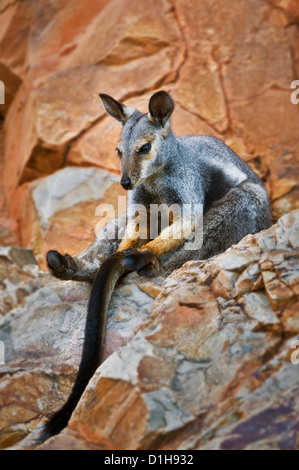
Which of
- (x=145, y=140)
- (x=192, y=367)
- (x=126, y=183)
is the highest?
(x=145, y=140)

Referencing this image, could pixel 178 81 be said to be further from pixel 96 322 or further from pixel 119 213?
pixel 96 322

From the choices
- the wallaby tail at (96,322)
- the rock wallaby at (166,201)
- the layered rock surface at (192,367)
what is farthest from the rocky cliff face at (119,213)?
the rock wallaby at (166,201)

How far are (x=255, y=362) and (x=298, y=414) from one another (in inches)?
17.5

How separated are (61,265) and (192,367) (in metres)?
1.82

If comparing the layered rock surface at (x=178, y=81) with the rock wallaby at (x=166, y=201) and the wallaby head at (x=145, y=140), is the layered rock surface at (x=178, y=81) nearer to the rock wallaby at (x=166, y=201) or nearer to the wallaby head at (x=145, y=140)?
the rock wallaby at (x=166, y=201)

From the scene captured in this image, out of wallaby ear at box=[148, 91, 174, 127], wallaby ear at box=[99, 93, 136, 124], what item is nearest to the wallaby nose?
wallaby ear at box=[148, 91, 174, 127]

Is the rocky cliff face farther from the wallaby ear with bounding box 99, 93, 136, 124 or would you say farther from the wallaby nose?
the wallaby ear with bounding box 99, 93, 136, 124

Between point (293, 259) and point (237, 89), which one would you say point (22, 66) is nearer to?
point (237, 89)

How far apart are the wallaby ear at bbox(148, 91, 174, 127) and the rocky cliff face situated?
5.04 ft

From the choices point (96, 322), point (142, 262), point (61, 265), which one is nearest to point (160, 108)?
point (142, 262)

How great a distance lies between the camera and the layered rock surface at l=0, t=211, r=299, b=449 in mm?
3188

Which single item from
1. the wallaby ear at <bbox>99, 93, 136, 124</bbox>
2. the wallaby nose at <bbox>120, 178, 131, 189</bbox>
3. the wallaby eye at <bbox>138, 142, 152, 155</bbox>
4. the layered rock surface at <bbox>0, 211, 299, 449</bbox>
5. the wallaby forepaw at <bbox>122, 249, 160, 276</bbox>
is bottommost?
the wallaby forepaw at <bbox>122, 249, 160, 276</bbox>

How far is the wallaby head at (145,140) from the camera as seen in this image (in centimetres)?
532

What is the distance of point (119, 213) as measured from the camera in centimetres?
732
